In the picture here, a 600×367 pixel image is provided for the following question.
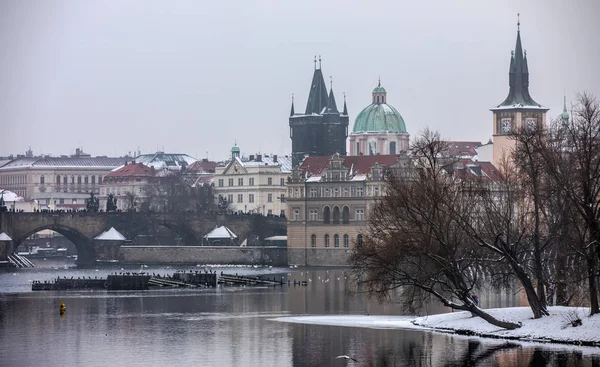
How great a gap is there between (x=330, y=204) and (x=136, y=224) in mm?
21311

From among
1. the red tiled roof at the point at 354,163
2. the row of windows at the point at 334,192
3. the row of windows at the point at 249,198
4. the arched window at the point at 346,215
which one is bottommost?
the arched window at the point at 346,215

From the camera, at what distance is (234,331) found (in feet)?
232

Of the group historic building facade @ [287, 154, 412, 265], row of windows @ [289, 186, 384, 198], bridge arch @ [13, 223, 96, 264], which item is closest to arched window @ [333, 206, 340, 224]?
historic building facade @ [287, 154, 412, 265]

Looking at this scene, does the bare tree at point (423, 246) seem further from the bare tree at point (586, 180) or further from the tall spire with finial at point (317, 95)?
the tall spire with finial at point (317, 95)

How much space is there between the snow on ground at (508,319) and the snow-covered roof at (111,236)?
8535cm

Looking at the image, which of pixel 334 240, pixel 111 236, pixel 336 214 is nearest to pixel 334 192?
pixel 336 214

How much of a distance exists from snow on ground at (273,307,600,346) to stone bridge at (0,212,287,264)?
84372 millimetres

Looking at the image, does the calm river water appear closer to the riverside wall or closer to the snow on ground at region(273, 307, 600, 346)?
the snow on ground at region(273, 307, 600, 346)

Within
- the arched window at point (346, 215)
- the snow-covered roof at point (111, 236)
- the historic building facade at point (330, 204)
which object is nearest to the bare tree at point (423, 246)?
the historic building facade at point (330, 204)

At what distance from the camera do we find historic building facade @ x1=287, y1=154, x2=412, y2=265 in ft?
506

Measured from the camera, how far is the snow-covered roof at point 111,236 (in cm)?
16025

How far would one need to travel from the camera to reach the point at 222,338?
67.5 meters

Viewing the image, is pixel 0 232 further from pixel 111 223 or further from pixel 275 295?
pixel 275 295

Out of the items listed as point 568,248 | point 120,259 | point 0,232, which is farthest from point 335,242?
point 568,248
